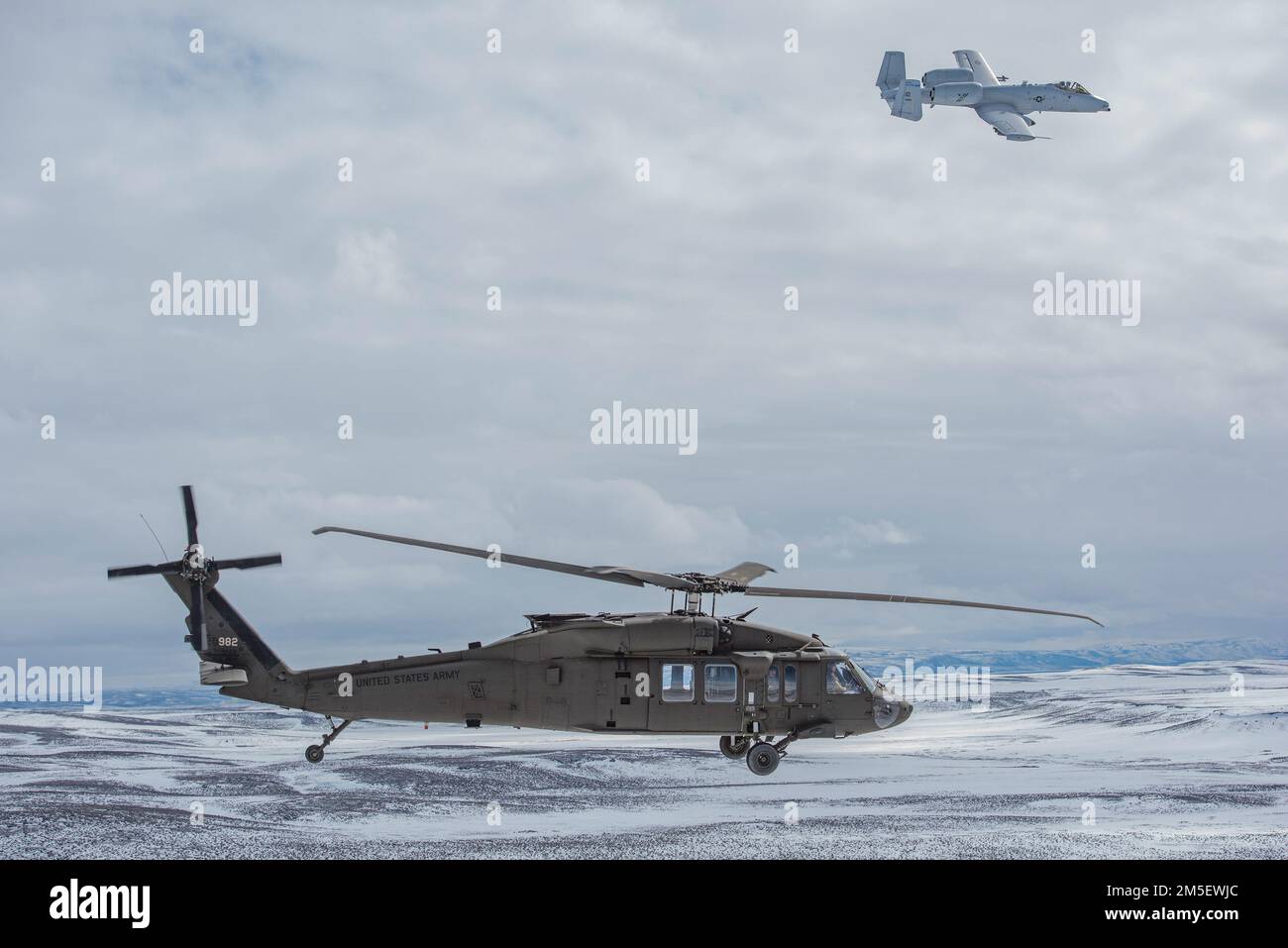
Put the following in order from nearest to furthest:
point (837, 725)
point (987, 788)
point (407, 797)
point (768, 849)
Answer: point (768, 849) → point (837, 725) → point (407, 797) → point (987, 788)

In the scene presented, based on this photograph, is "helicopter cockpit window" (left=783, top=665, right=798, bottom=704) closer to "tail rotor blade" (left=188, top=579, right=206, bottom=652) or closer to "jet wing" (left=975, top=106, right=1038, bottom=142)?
"tail rotor blade" (left=188, top=579, right=206, bottom=652)

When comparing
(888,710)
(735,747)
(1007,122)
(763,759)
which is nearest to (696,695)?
(735,747)

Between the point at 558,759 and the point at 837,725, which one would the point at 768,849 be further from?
the point at 558,759

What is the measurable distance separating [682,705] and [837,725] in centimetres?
443

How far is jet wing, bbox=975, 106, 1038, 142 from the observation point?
230ft

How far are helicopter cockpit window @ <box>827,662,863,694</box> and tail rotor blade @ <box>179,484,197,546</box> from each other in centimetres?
1847

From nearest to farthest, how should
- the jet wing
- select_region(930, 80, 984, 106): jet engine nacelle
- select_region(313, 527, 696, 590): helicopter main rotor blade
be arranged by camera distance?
select_region(313, 527, 696, 590): helicopter main rotor blade < the jet wing < select_region(930, 80, 984, 106): jet engine nacelle

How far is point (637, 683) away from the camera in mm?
34656

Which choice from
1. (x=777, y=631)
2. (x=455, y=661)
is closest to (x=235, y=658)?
(x=455, y=661)

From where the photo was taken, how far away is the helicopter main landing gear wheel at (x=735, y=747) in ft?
116

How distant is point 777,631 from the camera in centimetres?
3553

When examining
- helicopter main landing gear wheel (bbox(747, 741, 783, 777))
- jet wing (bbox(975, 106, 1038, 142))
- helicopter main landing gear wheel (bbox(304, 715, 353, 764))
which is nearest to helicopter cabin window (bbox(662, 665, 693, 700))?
helicopter main landing gear wheel (bbox(747, 741, 783, 777))

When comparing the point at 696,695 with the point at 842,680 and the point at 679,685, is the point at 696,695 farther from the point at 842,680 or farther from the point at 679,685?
the point at 842,680

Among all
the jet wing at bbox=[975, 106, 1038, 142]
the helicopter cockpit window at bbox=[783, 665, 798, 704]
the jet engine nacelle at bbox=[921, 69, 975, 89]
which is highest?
the jet engine nacelle at bbox=[921, 69, 975, 89]
